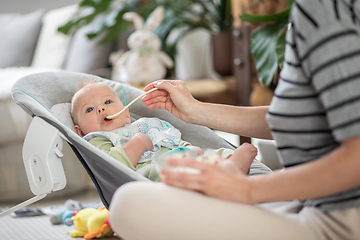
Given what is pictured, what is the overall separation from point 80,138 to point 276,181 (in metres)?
0.48

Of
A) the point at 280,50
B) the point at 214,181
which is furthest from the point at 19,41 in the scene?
the point at 214,181

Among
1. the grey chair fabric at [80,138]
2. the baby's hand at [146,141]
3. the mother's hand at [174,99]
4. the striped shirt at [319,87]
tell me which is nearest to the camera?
the striped shirt at [319,87]

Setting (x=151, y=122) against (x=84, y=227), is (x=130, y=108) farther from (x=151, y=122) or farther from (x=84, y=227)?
(x=84, y=227)

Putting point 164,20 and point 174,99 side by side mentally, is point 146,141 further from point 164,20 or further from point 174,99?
point 164,20

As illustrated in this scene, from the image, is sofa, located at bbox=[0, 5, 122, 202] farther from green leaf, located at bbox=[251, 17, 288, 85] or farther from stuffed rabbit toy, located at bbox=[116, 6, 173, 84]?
green leaf, located at bbox=[251, 17, 288, 85]

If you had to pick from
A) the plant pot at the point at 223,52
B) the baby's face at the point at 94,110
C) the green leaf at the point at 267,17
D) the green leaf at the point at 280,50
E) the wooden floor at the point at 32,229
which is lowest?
the wooden floor at the point at 32,229

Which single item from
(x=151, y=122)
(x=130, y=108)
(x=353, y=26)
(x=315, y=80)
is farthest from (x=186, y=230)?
(x=130, y=108)

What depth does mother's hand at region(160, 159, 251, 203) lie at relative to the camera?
0.57m

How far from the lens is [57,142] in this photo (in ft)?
3.00

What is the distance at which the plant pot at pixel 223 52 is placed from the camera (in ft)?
8.32

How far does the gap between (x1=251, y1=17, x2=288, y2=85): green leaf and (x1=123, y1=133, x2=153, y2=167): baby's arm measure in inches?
28.2

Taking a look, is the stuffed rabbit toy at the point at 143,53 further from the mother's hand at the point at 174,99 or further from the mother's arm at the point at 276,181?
the mother's arm at the point at 276,181

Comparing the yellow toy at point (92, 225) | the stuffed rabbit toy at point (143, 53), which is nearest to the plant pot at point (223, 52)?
the stuffed rabbit toy at point (143, 53)

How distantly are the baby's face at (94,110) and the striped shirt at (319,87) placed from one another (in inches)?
25.0
